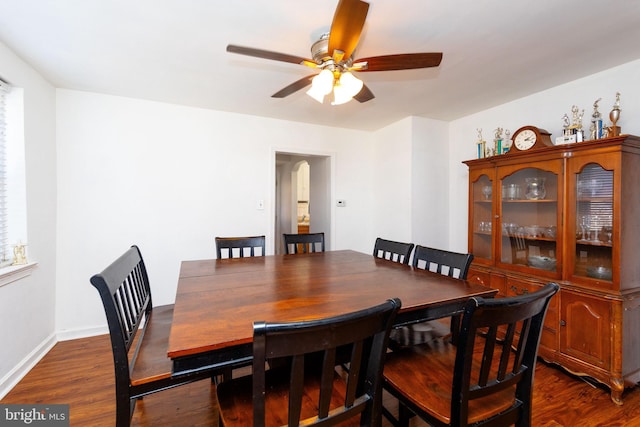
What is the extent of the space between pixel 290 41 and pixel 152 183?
6.68 ft

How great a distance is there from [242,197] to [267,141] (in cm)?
74

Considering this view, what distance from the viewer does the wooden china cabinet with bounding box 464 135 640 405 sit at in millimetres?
1836

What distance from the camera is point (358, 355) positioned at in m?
0.85

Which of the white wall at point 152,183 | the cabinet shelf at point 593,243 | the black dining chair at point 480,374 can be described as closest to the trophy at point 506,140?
the cabinet shelf at point 593,243

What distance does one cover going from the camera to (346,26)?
1251 mm

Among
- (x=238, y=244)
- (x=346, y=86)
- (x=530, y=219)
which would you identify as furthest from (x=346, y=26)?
(x=530, y=219)

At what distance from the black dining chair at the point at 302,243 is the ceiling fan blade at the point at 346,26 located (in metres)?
1.61

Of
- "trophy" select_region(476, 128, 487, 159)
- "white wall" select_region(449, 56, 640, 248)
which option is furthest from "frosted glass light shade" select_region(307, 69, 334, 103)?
"white wall" select_region(449, 56, 640, 248)

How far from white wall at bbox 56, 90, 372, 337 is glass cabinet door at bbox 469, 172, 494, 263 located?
196 centimetres

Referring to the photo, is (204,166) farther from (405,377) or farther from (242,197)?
(405,377)

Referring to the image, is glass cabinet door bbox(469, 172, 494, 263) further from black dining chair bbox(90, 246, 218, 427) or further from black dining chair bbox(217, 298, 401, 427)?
black dining chair bbox(90, 246, 218, 427)

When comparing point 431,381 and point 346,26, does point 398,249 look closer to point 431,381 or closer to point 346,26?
point 431,381

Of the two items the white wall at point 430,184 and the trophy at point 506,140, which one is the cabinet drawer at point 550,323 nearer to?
the white wall at point 430,184

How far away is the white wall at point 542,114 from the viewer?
2.07 metres
